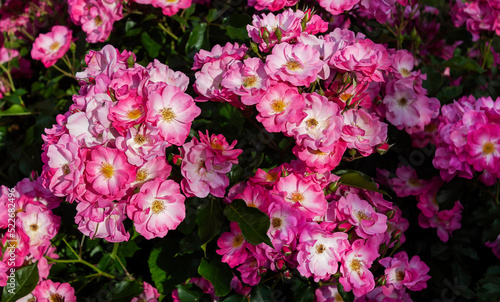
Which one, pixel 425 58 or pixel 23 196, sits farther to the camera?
pixel 425 58

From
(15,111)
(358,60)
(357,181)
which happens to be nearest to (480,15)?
(358,60)

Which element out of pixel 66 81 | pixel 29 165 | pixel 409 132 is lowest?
pixel 29 165

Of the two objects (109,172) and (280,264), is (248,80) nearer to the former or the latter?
(109,172)

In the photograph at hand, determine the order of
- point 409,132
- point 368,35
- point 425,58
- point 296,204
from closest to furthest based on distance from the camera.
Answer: point 296,204, point 409,132, point 368,35, point 425,58

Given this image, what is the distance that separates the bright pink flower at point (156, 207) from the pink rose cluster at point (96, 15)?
0.98 m

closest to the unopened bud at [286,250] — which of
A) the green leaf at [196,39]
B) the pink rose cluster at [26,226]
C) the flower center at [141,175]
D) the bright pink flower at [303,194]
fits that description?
the bright pink flower at [303,194]

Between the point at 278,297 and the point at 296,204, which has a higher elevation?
the point at 296,204

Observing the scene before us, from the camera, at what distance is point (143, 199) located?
1266mm

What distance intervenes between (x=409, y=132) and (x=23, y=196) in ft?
5.04

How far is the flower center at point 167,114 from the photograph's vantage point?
1255 millimetres

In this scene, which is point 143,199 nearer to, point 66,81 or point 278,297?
point 278,297

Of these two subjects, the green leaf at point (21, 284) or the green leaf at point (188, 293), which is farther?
the green leaf at point (188, 293)

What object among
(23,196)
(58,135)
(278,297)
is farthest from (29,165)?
(278,297)

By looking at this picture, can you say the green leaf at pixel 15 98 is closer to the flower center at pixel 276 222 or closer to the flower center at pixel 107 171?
the flower center at pixel 107 171
